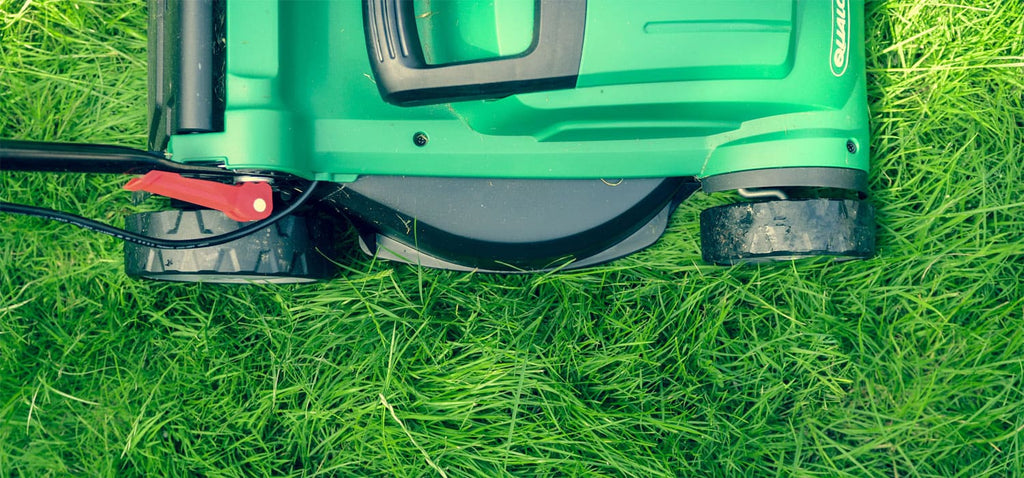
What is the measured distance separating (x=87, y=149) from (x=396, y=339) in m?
0.77

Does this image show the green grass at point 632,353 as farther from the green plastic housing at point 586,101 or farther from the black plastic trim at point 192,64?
the black plastic trim at point 192,64

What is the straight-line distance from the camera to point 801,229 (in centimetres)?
138

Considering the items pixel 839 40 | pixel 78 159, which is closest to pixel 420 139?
pixel 78 159

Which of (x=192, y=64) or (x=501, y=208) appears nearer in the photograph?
(x=192, y=64)

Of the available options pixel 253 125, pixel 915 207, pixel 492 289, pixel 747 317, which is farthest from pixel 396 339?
pixel 915 207

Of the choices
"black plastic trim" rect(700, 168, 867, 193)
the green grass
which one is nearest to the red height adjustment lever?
the green grass

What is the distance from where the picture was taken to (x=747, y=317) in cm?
164

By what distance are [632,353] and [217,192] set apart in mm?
983

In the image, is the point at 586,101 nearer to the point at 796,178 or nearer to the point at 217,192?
the point at 796,178

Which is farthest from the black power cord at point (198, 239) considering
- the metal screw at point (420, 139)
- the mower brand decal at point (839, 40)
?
the mower brand decal at point (839, 40)

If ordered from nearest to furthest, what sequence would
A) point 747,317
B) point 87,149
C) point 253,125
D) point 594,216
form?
point 87,149
point 253,125
point 594,216
point 747,317

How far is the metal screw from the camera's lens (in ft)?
4.51

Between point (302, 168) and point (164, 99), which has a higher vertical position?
point (164, 99)

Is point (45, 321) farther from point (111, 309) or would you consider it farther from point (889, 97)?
point (889, 97)
